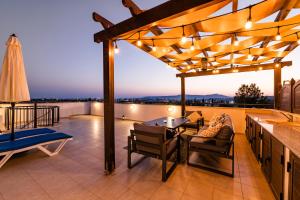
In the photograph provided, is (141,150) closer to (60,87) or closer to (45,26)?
(45,26)

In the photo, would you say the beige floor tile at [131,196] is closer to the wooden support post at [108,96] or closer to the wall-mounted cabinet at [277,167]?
the wooden support post at [108,96]

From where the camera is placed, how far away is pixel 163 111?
22.7ft

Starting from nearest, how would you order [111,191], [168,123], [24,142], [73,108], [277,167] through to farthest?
[277,167] < [111,191] < [24,142] < [168,123] < [73,108]

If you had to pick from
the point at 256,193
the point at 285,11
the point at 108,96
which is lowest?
the point at 256,193

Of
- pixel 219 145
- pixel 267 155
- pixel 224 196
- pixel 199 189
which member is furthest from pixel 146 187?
pixel 267 155

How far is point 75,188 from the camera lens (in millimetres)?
1896

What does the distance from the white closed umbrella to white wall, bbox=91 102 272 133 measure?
5331mm

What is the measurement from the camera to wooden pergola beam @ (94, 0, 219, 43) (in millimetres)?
1597

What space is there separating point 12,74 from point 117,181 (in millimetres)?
2926

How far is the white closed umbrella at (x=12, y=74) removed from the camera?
255 cm

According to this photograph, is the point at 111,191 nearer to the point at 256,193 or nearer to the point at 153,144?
the point at 153,144

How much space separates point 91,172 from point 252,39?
4.29 meters

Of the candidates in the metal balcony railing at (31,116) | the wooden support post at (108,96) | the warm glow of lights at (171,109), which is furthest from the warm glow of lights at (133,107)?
the wooden support post at (108,96)

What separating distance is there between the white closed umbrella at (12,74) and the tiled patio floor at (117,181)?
1.38 meters
